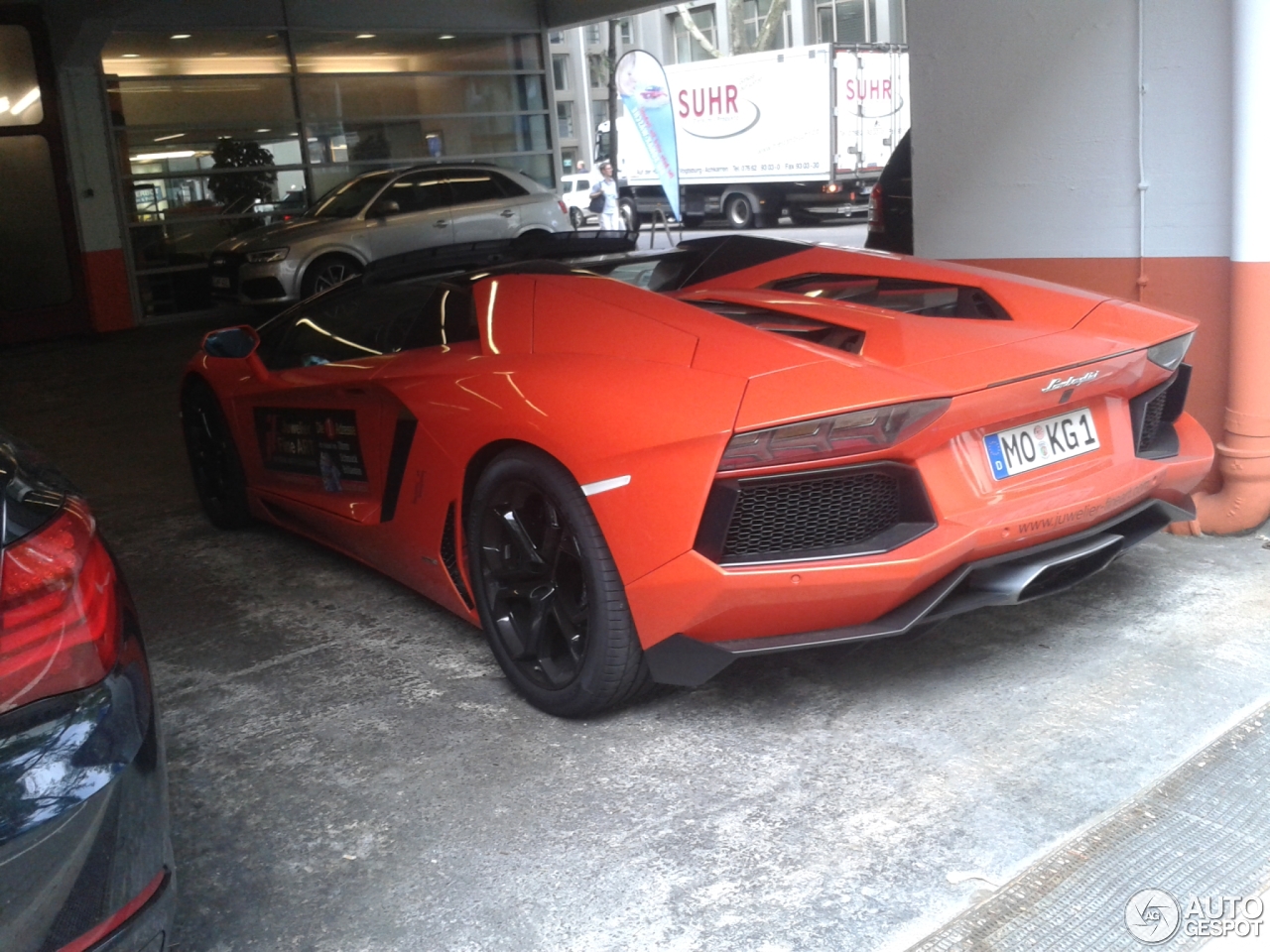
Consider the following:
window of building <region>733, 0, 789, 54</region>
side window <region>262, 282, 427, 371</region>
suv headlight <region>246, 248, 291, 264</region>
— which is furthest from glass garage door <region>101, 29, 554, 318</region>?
window of building <region>733, 0, 789, 54</region>

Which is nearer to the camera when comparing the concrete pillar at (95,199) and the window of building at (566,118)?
the concrete pillar at (95,199)

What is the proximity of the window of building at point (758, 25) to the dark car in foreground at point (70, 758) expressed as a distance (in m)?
41.5

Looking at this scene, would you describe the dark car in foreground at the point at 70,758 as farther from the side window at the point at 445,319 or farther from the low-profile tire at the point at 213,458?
the low-profile tire at the point at 213,458

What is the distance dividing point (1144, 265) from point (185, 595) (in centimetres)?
386

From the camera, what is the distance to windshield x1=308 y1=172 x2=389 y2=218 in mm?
14336

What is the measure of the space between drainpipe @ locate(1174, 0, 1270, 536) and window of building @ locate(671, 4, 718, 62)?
40853 mm

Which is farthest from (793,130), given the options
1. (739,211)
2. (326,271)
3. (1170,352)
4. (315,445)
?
(1170,352)

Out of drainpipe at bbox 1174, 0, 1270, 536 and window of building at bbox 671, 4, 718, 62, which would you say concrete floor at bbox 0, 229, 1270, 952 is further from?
window of building at bbox 671, 4, 718, 62

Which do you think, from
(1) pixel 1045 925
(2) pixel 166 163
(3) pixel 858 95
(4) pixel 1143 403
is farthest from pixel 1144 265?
→ (3) pixel 858 95

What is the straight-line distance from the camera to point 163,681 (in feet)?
12.4

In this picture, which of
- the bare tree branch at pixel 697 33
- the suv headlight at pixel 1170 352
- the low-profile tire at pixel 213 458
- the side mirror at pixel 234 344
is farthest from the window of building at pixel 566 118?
the suv headlight at pixel 1170 352

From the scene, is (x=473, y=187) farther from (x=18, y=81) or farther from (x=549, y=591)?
(x=549, y=591)

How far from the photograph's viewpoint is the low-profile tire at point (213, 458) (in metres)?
5.11

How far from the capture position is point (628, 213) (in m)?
26.7
